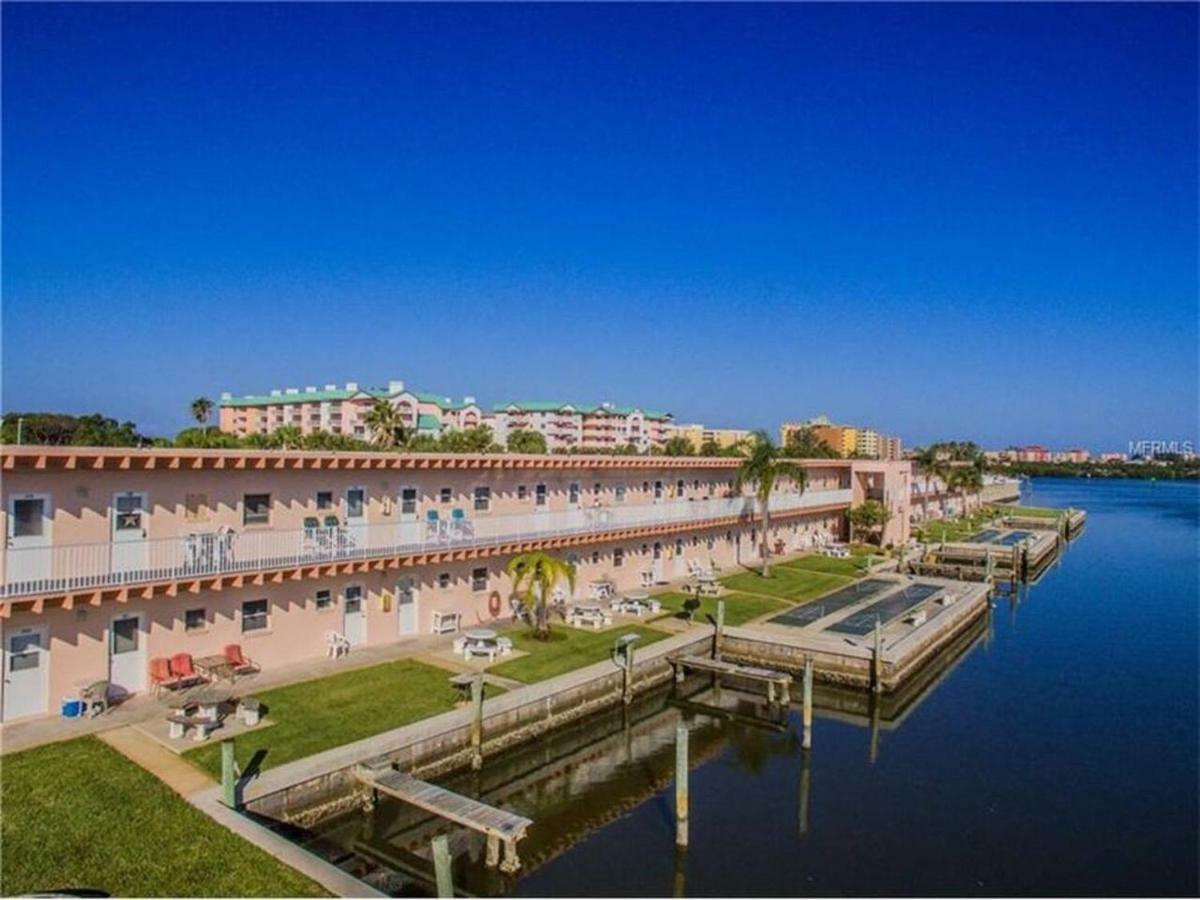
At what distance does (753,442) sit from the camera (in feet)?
145

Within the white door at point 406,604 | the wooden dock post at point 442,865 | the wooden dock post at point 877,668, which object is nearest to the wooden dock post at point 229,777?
the wooden dock post at point 442,865

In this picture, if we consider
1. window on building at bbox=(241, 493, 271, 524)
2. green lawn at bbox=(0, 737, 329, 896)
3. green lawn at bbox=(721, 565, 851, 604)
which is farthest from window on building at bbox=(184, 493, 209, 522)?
green lawn at bbox=(721, 565, 851, 604)

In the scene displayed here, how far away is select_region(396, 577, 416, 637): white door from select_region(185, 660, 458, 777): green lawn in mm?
2969

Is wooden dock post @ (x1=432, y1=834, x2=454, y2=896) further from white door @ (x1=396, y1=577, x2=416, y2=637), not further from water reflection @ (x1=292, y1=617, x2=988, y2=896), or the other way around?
white door @ (x1=396, y1=577, x2=416, y2=637)

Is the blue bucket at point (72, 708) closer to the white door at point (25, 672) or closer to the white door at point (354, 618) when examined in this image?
the white door at point (25, 672)

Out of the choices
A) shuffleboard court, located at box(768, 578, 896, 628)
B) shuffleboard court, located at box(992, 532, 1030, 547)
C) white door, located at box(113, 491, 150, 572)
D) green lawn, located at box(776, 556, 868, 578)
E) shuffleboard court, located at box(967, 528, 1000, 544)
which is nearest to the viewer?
white door, located at box(113, 491, 150, 572)

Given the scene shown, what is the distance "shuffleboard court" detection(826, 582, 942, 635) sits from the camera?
3266 centimetres

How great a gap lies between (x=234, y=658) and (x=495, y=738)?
739 centimetres

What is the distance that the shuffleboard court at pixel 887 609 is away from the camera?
32.7 meters

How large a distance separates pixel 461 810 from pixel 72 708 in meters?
9.50

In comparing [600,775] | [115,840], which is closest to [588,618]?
[600,775]

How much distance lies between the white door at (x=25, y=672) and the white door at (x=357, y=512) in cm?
817

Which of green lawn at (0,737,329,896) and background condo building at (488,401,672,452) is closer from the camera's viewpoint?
green lawn at (0,737,329,896)

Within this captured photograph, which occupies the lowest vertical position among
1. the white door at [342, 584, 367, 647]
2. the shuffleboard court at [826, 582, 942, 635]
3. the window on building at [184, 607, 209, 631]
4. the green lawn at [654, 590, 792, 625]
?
the shuffleboard court at [826, 582, 942, 635]
